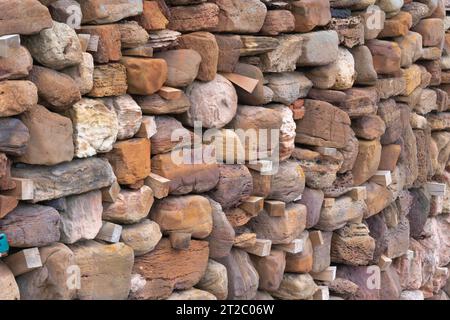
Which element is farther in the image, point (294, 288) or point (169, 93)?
point (294, 288)

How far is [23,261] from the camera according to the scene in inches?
121

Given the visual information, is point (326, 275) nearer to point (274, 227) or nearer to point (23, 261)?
point (274, 227)

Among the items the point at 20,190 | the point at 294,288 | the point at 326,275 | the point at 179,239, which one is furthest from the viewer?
the point at 326,275

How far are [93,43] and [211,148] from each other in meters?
0.75

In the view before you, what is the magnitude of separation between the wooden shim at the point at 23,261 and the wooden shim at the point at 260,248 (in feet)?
4.25

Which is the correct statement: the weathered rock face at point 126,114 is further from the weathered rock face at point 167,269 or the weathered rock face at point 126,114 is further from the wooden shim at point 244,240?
the wooden shim at point 244,240

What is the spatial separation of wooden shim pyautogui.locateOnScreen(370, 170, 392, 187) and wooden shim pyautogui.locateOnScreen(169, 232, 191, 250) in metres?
1.77

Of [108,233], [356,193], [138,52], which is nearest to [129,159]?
[108,233]

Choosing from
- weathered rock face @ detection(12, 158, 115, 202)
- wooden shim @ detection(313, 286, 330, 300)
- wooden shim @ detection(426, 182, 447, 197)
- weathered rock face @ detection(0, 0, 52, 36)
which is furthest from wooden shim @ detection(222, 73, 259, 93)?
wooden shim @ detection(426, 182, 447, 197)

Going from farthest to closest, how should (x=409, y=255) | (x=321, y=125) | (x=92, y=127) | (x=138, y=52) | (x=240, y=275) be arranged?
(x=409, y=255) → (x=321, y=125) → (x=240, y=275) → (x=138, y=52) → (x=92, y=127)

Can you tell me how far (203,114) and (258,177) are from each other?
472 millimetres

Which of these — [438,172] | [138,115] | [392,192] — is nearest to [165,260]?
[138,115]

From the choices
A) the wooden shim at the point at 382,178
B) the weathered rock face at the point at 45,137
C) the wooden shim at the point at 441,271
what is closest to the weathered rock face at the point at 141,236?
the weathered rock face at the point at 45,137

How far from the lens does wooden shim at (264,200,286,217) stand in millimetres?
4250
